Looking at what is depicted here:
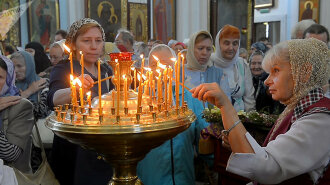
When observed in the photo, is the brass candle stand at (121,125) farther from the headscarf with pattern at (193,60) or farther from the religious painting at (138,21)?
the religious painting at (138,21)

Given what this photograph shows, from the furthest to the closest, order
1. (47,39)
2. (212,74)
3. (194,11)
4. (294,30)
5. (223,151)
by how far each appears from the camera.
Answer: (194,11) < (47,39) < (294,30) < (212,74) < (223,151)

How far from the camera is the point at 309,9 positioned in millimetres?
11727

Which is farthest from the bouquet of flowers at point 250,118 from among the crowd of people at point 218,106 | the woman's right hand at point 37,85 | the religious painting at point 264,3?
the religious painting at point 264,3

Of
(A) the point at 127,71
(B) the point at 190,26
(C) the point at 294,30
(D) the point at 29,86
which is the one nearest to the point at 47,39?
(B) the point at 190,26

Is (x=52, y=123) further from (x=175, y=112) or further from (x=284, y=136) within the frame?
(x=284, y=136)

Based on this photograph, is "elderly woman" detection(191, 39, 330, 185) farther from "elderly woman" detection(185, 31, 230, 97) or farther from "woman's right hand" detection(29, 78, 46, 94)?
"woman's right hand" detection(29, 78, 46, 94)

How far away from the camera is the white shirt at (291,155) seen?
1.25 metres

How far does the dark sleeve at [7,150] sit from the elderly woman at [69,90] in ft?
0.71

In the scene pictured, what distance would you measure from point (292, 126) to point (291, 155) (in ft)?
0.41

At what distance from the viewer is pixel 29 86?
11.2ft

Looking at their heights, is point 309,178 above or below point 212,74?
below

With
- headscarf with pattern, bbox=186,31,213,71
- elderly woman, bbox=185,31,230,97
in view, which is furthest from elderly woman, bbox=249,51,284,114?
headscarf with pattern, bbox=186,31,213,71

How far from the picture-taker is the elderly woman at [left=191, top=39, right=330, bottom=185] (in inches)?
49.3

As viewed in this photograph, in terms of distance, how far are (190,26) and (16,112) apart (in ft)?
28.2
